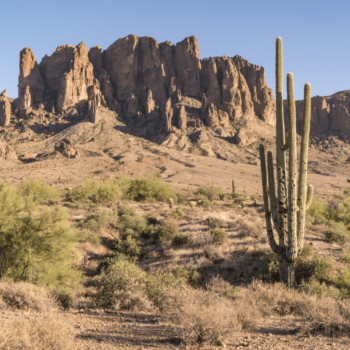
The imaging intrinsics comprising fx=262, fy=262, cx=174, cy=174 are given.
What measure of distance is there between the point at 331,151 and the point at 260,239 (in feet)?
312

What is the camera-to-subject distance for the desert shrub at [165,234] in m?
13.9

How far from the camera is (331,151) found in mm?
92000

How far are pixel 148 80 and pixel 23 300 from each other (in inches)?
4524

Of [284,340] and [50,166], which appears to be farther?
[50,166]

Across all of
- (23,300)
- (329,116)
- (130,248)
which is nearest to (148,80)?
(329,116)

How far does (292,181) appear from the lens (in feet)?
25.5

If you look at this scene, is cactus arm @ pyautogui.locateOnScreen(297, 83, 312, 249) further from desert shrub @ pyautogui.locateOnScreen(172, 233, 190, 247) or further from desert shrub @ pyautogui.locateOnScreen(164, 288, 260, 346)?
desert shrub @ pyautogui.locateOnScreen(172, 233, 190, 247)

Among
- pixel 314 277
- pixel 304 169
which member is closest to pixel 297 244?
pixel 314 277

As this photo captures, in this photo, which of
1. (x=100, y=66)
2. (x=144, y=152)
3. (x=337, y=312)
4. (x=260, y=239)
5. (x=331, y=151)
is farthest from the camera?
(x=100, y=66)

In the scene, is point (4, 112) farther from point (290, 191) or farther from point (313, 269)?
point (313, 269)

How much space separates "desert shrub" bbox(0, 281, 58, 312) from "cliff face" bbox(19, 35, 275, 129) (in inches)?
3324

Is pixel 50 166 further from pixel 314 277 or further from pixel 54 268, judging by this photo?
pixel 314 277

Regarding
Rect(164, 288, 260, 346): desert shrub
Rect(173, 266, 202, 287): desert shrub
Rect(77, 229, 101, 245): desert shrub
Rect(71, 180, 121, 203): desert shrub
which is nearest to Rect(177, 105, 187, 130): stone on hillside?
Rect(71, 180, 121, 203): desert shrub

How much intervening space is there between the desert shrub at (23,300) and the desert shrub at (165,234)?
25.9ft
